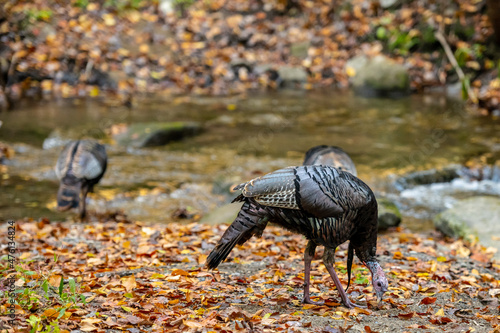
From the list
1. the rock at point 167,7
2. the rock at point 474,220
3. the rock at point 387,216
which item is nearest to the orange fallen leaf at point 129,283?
the rock at point 387,216

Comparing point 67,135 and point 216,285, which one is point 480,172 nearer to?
point 216,285

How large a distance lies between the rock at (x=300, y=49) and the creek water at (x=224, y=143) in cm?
251

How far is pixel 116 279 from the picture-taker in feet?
15.1

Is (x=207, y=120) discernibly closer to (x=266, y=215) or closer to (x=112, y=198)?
(x=112, y=198)

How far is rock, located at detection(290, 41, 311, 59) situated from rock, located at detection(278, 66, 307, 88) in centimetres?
87

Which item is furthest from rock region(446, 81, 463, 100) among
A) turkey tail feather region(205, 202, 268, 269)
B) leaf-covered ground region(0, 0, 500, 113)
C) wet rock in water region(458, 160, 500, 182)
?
turkey tail feather region(205, 202, 268, 269)

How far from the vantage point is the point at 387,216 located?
715 centimetres

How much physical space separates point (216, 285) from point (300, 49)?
45.1 ft

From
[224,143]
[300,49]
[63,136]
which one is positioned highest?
[300,49]

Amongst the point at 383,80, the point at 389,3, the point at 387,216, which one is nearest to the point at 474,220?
the point at 387,216

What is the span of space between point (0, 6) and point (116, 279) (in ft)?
44.0

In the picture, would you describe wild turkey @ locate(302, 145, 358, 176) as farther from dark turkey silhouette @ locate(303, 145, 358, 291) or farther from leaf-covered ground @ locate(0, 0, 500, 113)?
leaf-covered ground @ locate(0, 0, 500, 113)

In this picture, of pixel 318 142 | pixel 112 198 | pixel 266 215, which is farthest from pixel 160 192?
pixel 266 215

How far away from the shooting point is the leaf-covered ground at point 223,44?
15000mm
